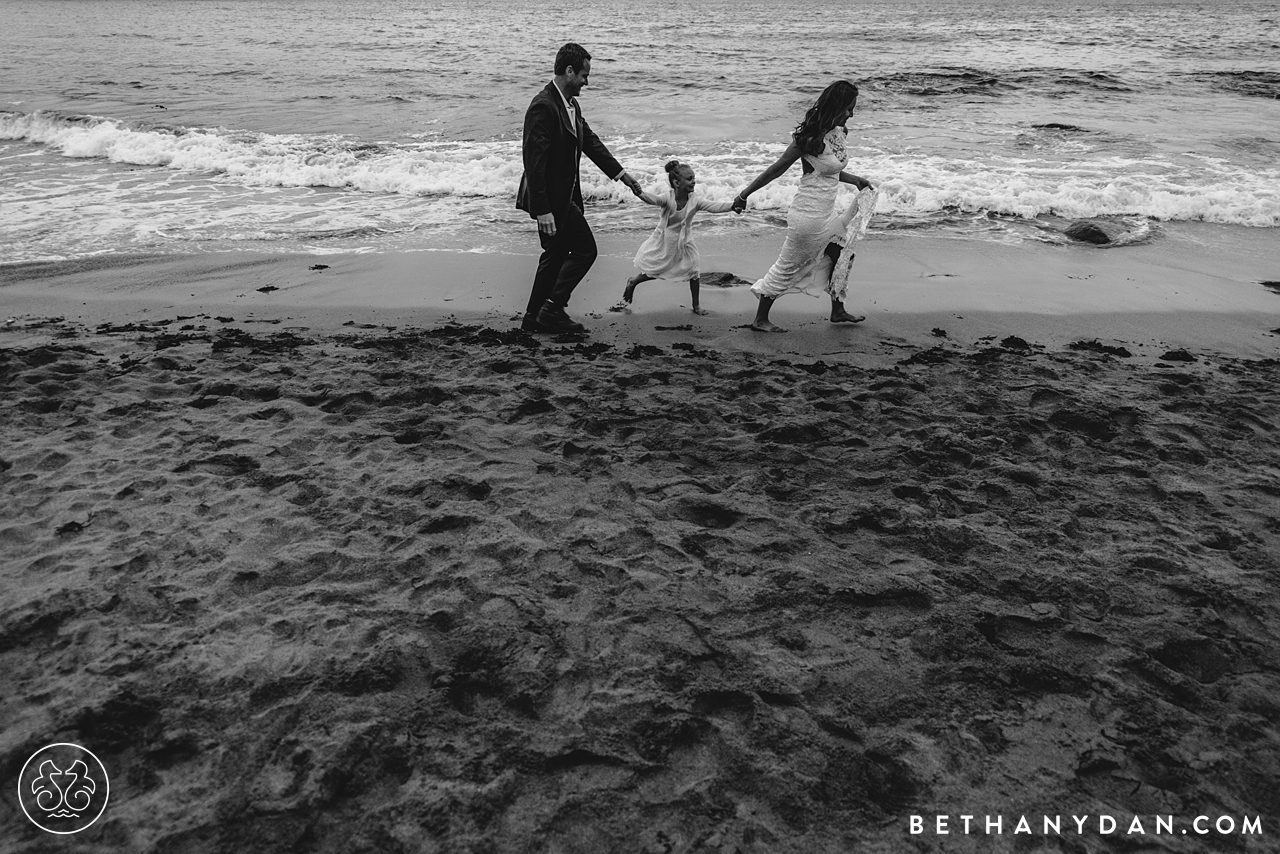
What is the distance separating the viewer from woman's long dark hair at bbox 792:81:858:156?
4.89 meters

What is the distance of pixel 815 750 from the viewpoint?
2.21 meters

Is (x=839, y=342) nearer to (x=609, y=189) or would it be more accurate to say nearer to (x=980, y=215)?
(x=980, y=215)

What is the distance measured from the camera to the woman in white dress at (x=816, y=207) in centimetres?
498

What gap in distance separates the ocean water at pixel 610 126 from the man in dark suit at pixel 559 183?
2084mm

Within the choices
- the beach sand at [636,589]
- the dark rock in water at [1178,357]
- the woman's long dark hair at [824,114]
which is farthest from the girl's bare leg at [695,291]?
the dark rock in water at [1178,357]

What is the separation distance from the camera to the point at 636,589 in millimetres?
2836

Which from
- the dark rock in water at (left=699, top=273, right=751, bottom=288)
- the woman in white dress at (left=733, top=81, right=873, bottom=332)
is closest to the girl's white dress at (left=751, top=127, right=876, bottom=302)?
the woman in white dress at (left=733, top=81, right=873, bottom=332)

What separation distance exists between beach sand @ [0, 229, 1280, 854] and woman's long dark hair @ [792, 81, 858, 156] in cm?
144

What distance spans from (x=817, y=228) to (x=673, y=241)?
42.0 inches

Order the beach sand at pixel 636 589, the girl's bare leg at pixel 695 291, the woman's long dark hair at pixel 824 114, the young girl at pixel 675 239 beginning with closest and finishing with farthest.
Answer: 1. the beach sand at pixel 636 589
2. the woman's long dark hair at pixel 824 114
3. the young girl at pixel 675 239
4. the girl's bare leg at pixel 695 291

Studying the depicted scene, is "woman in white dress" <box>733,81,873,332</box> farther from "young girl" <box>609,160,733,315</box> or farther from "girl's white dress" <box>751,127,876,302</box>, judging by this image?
"young girl" <box>609,160,733,315</box>

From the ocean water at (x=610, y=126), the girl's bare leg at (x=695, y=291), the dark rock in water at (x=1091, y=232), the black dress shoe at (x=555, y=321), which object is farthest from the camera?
the ocean water at (x=610, y=126)

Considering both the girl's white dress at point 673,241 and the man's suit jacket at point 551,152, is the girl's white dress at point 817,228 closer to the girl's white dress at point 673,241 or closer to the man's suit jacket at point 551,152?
the girl's white dress at point 673,241

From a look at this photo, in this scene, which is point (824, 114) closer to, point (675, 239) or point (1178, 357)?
point (675, 239)
